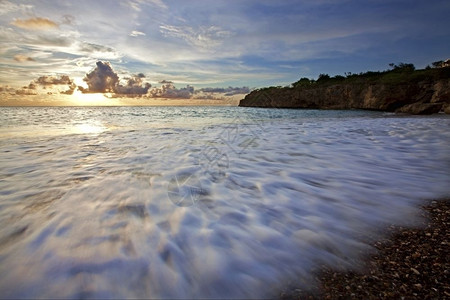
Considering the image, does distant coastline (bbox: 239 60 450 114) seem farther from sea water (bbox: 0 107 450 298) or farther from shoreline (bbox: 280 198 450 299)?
shoreline (bbox: 280 198 450 299)

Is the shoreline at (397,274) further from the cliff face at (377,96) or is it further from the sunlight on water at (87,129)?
the cliff face at (377,96)

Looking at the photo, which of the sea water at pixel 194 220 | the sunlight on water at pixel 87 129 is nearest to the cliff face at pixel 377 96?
the sea water at pixel 194 220

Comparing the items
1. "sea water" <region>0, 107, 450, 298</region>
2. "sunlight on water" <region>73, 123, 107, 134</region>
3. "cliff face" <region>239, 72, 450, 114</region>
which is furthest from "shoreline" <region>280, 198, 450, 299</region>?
"cliff face" <region>239, 72, 450, 114</region>

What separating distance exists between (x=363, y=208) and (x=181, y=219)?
1.84 metres

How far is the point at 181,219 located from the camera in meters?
2.13

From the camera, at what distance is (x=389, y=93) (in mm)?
32719

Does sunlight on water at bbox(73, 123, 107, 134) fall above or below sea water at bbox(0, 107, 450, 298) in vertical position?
below

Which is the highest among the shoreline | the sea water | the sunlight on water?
the shoreline

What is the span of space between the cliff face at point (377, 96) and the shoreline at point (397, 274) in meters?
22.5

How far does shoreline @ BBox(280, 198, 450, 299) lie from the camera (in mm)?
1221

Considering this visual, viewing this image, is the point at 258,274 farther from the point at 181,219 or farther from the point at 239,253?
the point at 181,219

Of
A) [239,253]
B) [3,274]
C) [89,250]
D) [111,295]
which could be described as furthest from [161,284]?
[3,274]

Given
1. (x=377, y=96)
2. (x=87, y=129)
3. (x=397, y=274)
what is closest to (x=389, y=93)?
(x=377, y=96)

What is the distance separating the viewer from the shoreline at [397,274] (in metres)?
1.22
